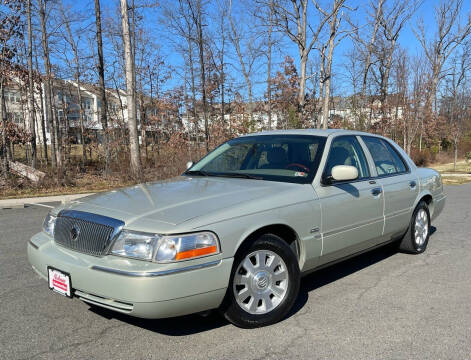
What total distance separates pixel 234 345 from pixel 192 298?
511 mm

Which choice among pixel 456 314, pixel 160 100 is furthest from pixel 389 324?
pixel 160 100

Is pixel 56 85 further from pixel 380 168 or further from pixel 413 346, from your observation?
pixel 413 346

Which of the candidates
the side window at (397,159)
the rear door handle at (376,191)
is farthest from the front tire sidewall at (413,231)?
the rear door handle at (376,191)

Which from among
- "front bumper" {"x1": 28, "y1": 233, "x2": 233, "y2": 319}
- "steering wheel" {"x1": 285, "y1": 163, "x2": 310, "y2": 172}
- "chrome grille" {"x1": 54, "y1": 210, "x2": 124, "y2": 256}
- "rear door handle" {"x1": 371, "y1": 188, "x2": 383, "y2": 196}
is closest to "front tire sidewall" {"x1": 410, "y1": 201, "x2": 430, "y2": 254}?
"rear door handle" {"x1": 371, "y1": 188, "x2": 383, "y2": 196}

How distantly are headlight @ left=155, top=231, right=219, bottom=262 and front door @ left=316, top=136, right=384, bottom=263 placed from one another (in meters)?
1.32

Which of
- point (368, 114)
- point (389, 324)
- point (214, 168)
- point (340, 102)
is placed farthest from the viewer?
point (340, 102)

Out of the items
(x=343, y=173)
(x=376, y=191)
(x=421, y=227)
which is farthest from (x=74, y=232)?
(x=421, y=227)

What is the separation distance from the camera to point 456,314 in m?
3.57

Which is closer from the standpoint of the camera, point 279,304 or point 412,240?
point 279,304

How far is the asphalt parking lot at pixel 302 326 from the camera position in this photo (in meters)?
2.93

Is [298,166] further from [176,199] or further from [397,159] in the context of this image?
[397,159]

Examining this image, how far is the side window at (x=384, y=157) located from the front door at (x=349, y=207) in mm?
273

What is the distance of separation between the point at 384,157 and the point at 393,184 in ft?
1.35

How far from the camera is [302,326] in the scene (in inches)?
132
